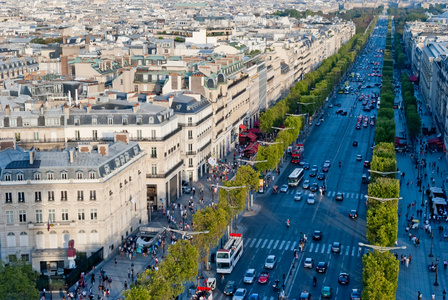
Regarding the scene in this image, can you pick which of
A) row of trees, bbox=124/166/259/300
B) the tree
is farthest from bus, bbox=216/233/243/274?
the tree

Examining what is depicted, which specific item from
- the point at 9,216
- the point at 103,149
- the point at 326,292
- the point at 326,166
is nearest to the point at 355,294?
the point at 326,292

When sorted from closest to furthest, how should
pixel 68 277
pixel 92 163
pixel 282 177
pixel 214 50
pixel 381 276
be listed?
pixel 381 276 → pixel 68 277 → pixel 92 163 → pixel 282 177 → pixel 214 50

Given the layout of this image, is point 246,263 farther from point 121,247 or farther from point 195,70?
point 195,70

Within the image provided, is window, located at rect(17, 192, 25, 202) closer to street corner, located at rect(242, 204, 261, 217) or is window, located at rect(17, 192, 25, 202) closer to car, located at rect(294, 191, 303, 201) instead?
street corner, located at rect(242, 204, 261, 217)

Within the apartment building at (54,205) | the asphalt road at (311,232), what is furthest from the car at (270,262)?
the apartment building at (54,205)

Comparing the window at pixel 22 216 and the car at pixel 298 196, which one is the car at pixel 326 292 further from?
the car at pixel 298 196

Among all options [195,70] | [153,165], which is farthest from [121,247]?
[195,70]
